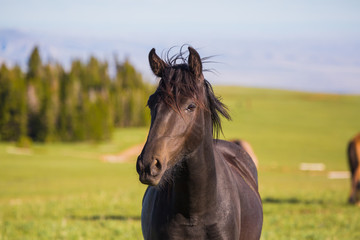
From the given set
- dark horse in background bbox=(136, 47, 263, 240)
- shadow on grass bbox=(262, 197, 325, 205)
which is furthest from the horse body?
shadow on grass bbox=(262, 197, 325, 205)

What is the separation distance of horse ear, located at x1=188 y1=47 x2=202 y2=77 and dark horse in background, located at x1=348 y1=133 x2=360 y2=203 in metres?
11.4

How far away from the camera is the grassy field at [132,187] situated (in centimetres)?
856

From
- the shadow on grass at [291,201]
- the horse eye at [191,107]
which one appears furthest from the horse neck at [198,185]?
the shadow on grass at [291,201]

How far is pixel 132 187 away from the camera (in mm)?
20688

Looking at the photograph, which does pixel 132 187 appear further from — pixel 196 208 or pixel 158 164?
pixel 158 164

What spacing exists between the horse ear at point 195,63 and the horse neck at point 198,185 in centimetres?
52

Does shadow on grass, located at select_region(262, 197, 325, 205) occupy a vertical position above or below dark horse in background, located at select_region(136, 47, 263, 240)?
below

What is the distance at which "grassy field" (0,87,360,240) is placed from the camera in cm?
856

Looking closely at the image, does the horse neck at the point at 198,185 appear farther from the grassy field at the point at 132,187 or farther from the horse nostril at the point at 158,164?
the grassy field at the point at 132,187

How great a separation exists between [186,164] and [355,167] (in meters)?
12.0

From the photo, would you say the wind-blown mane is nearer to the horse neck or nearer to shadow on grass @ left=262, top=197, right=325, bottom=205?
the horse neck

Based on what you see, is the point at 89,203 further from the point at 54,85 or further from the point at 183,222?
the point at 54,85

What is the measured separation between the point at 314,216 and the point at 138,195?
6.96 metres

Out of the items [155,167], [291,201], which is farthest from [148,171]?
[291,201]
